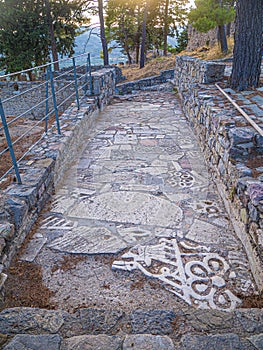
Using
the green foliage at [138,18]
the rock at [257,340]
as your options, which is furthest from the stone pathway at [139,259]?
the green foliage at [138,18]

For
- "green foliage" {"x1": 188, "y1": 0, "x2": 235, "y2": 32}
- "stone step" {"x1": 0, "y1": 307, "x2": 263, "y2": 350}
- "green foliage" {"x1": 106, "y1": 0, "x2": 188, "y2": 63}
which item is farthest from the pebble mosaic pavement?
"green foliage" {"x1": 106, "y1": 0, "x2": 188, "y2": 63}

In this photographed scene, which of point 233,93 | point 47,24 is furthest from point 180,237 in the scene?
point 47,24

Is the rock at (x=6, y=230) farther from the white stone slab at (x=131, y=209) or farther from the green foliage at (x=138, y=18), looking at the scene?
the green foliage at (x=138, y=18)

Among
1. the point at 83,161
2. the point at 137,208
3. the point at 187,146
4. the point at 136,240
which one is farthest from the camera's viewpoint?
the point at 187,146

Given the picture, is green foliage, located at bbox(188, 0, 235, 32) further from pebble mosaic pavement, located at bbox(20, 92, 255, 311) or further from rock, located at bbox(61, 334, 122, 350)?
rock, located at bbox(61, 334, 122, 350)

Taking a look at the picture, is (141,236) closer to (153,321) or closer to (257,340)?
(153,321)

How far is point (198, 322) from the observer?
162 centimetres

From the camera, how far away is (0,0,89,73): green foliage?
572 inches

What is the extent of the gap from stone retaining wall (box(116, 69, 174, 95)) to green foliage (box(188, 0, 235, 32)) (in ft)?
7.00

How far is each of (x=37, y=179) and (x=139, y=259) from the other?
4.67 feet

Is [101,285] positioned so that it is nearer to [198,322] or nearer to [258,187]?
[198,322]

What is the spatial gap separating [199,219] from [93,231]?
43.1 inches

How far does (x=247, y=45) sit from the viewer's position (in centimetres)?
498

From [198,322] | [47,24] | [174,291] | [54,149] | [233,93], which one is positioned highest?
[47,24]
